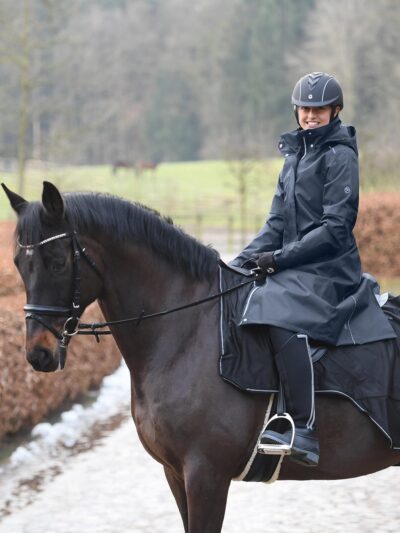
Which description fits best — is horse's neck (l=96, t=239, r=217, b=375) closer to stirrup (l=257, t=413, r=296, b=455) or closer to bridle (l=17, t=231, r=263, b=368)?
bridle (l=17, t=231, r=263, b=368)

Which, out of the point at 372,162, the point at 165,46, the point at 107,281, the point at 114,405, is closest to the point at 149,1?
the point at 165,46

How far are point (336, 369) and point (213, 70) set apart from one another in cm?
6295

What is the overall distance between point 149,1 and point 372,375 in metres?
74.0

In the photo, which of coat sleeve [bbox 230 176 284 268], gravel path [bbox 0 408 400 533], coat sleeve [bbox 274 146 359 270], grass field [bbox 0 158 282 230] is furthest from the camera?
grass field [bbox 0 158 282 230]

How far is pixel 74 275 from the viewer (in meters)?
3.51

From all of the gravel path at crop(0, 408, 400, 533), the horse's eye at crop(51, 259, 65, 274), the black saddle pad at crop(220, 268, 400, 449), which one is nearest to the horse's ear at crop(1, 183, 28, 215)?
the horse's eye at crop(51, 259, 65, 274)

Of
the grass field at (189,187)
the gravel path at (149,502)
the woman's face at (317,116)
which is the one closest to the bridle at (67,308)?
the woman's face at (317,116)

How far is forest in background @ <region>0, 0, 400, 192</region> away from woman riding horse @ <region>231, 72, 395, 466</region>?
134 ft

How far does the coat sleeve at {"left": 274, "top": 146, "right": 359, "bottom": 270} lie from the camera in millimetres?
3613

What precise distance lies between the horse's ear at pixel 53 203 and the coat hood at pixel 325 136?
1092 millimetres

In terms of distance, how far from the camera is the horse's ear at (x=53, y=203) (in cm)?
338

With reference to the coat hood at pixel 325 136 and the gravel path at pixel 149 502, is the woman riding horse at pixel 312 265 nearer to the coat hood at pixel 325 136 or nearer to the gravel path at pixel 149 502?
the coat hood at pixel 325 136

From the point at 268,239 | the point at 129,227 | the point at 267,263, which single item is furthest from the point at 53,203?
the point at 268,239

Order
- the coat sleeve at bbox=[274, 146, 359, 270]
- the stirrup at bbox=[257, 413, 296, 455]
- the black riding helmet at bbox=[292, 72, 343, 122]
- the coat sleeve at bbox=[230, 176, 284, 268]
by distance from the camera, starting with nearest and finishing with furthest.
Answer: the stirrup at bbox=[257, 413, 296, 455]
the coat sleeve at bbox=[274, 146, 359, 270]
the black riding helmet at bbox=[292, 72, 343, 122]
the coat sleeve at bbox=[230, 176, 284, 268]
